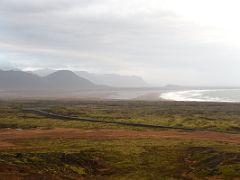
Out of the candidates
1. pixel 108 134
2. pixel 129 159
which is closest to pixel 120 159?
pixel 129 159

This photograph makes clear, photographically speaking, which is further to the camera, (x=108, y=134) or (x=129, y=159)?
(x=108, y=134)

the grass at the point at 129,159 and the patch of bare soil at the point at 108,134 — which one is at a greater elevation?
the patch of bare soil at the point at 108,134

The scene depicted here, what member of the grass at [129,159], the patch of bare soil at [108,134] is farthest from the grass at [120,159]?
the patch of bare soil at [108,134]

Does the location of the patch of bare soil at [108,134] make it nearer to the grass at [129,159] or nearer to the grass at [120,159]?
the grass at [120,159]

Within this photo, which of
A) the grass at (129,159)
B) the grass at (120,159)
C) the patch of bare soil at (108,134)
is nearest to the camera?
the grass at (120,159)

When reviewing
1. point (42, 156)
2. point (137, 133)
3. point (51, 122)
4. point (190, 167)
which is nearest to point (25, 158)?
point (42, 156)

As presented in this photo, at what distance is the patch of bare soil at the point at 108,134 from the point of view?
74.7 m

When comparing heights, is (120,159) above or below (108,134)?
below

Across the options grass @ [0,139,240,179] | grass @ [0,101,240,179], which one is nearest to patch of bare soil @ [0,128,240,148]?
grass @ [0,101,240,179]

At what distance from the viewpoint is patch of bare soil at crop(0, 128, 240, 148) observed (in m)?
74.7

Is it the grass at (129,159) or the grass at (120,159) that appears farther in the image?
Result: the grass at (129,159)

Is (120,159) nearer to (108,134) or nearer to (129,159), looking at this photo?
(129,159)

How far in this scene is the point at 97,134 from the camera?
79.6m

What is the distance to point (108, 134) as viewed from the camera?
79625 millimetres
